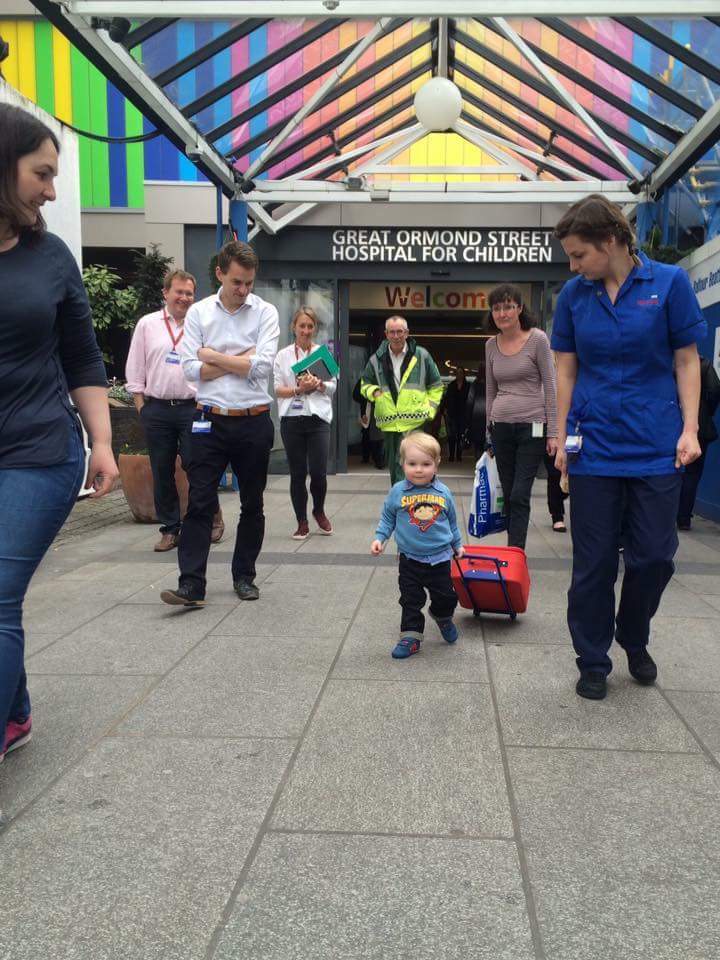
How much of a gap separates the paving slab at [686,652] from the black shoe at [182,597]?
2.39 metres

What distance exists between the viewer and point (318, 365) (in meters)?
7.18

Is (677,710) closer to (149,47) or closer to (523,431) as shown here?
(523,431)

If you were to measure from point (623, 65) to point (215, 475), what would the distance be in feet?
19.0

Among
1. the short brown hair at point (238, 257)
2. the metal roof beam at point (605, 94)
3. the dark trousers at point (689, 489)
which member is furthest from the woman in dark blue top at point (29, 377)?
the metal roof beam at point (605, 94)

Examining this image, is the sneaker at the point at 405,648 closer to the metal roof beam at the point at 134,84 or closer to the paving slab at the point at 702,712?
the paving slab at the point at 702,712

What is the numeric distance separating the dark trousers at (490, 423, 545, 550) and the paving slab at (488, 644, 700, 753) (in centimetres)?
166

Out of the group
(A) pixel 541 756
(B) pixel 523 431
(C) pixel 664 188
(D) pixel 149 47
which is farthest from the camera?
(C) pixel 664 188

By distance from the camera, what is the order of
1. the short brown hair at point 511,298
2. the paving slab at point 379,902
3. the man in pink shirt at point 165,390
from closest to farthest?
the paving slab at point 379,902, the short brown hair at point 511,298, the man in pink shirt at point 165,390

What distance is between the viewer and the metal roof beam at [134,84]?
621 centimetres

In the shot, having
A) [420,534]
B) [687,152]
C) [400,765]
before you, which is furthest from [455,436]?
[400,765]

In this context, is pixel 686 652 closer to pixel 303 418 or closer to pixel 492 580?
pixel 492 580

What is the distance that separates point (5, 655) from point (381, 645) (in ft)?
6.95

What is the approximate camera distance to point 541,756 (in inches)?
117

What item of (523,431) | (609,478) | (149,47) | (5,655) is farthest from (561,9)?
(5,655)
